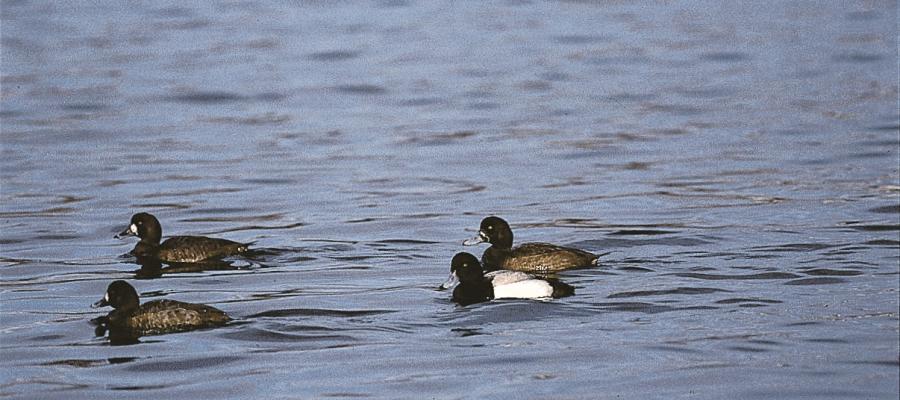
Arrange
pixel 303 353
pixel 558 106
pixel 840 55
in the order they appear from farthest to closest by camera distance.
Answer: pixel 840 55 → pixel 558 106 → pixel 303 353

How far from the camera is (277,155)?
74.5 feet

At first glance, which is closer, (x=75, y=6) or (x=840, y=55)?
(x=840, y=55)

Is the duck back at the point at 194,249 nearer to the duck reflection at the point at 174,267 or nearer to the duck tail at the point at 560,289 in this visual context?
the duck reflection at the point at 174,267

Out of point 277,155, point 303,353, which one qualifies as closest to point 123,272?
point 303,353

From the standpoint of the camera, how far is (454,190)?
63.8 feet

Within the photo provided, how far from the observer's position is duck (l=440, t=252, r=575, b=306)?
12.6 m

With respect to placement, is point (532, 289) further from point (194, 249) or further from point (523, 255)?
point (194, 249)

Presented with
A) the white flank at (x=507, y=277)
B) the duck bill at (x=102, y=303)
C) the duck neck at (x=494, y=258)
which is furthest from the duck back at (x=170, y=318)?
the duck neck at (x=494, y=258)

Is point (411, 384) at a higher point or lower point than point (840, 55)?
lower

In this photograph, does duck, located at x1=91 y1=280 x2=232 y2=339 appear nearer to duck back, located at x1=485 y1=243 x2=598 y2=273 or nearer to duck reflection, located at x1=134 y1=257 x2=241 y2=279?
duck reflection, located at x1=134 y1=257 x2=241 y2=279

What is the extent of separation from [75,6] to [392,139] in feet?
59.8

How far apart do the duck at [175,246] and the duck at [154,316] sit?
8.15 ft

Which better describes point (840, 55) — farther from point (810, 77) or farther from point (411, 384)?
point (411, 384)

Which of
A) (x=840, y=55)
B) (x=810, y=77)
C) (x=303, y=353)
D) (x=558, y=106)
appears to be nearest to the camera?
(x=303, y=353)
